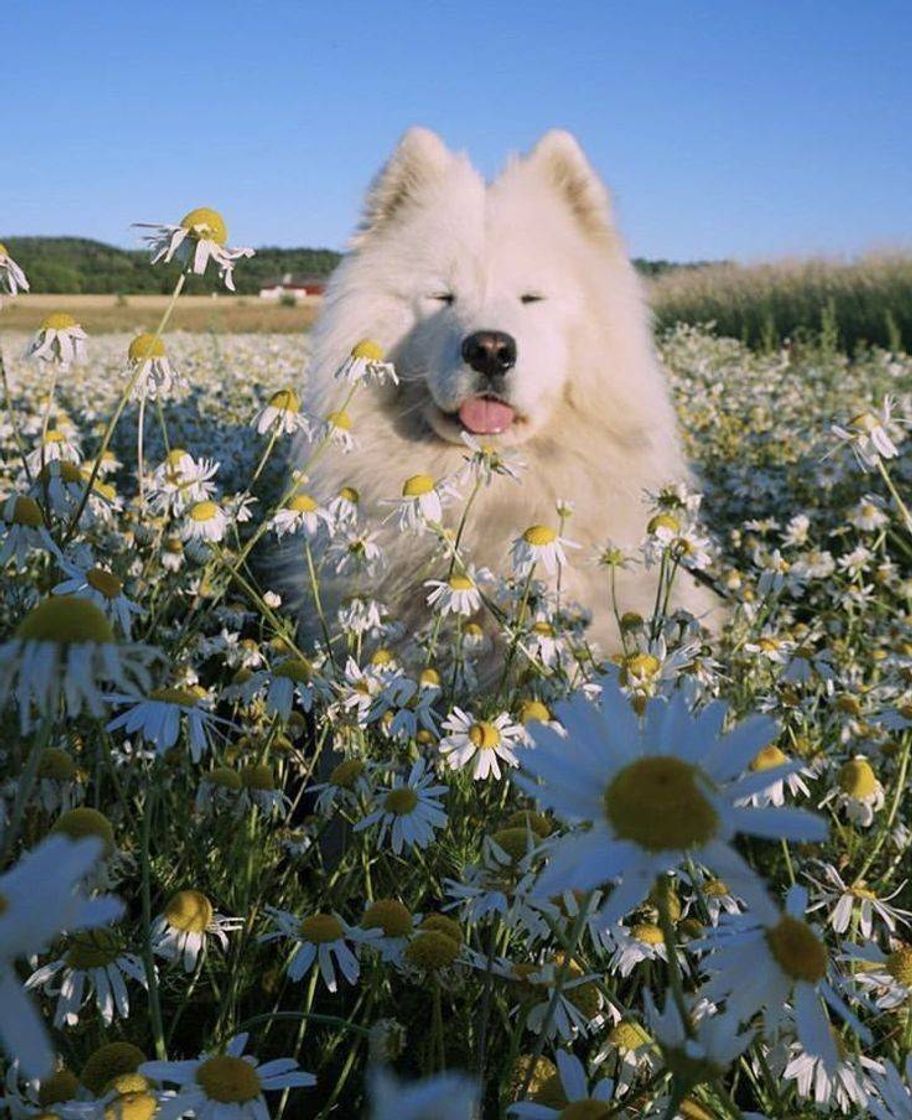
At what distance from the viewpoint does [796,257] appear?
1623 cm

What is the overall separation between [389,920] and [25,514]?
3.65 ft

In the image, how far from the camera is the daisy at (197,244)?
1.94 m

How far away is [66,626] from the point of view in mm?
834

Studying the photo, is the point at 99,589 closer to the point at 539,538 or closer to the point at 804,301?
the point at 539,538

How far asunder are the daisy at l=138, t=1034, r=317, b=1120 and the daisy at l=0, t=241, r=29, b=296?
1.47 meters

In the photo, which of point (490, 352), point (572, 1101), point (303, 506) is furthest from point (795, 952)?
point (490, 352)

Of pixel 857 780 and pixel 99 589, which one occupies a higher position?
pixel 99 589

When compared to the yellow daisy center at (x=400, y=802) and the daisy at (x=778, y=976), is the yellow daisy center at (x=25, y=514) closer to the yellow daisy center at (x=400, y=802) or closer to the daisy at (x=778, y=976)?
the yellow daisy center at (x=400, y=802)

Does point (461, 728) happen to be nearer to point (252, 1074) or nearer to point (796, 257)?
point (252, 1074)

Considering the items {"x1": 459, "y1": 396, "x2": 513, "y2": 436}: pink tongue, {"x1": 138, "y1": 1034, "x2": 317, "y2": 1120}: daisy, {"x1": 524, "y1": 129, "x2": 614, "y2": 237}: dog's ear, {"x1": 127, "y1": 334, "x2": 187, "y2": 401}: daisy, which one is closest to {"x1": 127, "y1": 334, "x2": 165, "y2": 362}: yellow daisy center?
{"x1": 127, "y1": 334, "x2": 187, "y2": 401}: daisy

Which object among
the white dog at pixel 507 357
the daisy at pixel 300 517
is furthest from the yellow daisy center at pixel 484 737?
the white dog at pixel 507 357

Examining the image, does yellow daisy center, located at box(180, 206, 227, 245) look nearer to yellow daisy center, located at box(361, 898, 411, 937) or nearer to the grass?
yellow daisy center, located at box(361, 898, 411, 937)

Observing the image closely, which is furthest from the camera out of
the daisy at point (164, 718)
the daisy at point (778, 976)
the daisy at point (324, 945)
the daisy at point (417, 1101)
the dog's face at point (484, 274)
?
the dog's face at point (484, 274)

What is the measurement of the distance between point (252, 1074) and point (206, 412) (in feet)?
21.1
